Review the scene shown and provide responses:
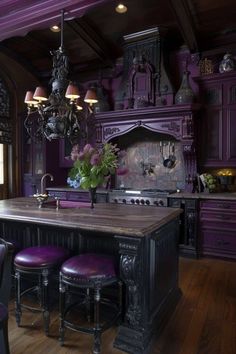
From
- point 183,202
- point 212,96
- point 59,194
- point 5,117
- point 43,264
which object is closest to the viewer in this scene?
point 43,264

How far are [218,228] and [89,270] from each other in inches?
101

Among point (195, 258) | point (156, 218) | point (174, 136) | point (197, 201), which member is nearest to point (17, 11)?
point (156, 218)

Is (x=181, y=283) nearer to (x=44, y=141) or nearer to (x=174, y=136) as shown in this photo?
(x=174, y=136)

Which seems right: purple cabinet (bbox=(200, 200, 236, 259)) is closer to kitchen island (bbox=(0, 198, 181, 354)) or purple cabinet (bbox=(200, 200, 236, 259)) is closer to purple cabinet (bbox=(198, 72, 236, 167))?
purple cabinet (bbox=(198, 72, 236, 167))

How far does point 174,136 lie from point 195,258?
6.08ft

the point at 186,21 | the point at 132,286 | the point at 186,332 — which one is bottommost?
the point at 186,332

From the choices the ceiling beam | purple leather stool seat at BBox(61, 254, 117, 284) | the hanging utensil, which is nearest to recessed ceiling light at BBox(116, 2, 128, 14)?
the ceiling beam

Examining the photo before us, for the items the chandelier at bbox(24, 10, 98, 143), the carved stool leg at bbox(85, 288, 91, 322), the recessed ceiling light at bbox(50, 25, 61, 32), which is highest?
the recessed ceiling light at bbox(50, 25, 61, 32)

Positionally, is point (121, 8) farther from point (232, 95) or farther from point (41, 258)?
point (41, 258)

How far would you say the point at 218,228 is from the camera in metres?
4.01

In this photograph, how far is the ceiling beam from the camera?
3397 millimetres

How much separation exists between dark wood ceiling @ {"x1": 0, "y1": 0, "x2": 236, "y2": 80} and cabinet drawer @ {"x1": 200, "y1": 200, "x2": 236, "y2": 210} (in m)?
2.32

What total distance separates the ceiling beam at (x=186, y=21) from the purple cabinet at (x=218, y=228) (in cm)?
237

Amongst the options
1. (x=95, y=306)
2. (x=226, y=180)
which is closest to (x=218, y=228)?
(x=226, y=180)
